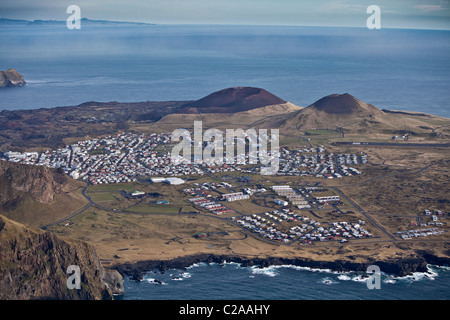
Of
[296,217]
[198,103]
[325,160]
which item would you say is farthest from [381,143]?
[198,103]

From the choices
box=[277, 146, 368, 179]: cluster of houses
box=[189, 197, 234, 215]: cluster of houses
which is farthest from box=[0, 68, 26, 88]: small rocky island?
box=[189, 197, 234, 215]: cluster of houses

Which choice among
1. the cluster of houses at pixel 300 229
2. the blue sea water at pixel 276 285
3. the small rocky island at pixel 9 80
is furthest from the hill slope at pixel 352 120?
the small rocky island at pixel 9 80

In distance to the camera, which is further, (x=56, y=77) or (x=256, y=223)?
(x=56, y=77)

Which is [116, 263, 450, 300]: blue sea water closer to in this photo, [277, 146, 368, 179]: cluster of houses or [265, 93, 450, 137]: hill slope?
[277, 146, 368, 179]: cluster of houses

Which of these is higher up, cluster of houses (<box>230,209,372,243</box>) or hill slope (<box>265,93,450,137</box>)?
hill slope (<box>265,93,450,137</box>)

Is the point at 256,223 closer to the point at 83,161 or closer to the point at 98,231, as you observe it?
the point at 98,231
